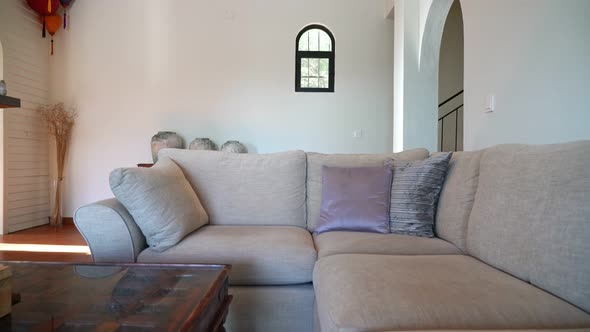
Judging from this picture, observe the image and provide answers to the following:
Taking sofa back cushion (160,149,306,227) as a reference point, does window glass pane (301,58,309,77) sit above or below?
Answer: above

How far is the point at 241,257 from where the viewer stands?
1.45 m

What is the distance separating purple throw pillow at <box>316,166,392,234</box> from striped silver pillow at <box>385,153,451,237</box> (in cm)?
7

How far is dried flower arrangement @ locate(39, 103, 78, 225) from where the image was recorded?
13.6 feet

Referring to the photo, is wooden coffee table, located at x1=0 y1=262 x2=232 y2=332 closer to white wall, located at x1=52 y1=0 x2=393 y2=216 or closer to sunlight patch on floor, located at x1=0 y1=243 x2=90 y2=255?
sunlight patch on floor, located at x1=0 y1=243 x2=90 y2=255

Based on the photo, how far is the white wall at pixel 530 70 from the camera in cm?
151

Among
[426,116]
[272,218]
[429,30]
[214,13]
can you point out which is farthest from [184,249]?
[214,13]

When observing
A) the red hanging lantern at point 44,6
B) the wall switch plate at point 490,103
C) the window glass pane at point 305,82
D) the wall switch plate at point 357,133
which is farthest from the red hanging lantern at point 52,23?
the wall switch plate at point 490,103

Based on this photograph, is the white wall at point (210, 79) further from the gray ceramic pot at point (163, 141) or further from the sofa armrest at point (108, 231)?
the sofa armrest at point (108, 231)

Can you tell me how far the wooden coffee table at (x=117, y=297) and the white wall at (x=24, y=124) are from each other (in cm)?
350

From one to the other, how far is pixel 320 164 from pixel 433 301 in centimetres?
126

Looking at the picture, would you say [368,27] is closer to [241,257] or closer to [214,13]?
[214,13]

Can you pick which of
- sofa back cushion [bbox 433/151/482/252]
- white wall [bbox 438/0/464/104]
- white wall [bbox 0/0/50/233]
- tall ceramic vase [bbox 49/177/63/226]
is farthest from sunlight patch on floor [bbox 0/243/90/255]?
white wall [bbox 438/0/464/104]

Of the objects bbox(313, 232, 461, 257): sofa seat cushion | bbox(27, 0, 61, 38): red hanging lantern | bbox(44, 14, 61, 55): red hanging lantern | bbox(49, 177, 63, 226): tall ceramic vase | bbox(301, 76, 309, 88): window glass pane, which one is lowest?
bbox(49, 177, 63, 226): tall ceramic vase

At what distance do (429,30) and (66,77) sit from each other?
184 inches
